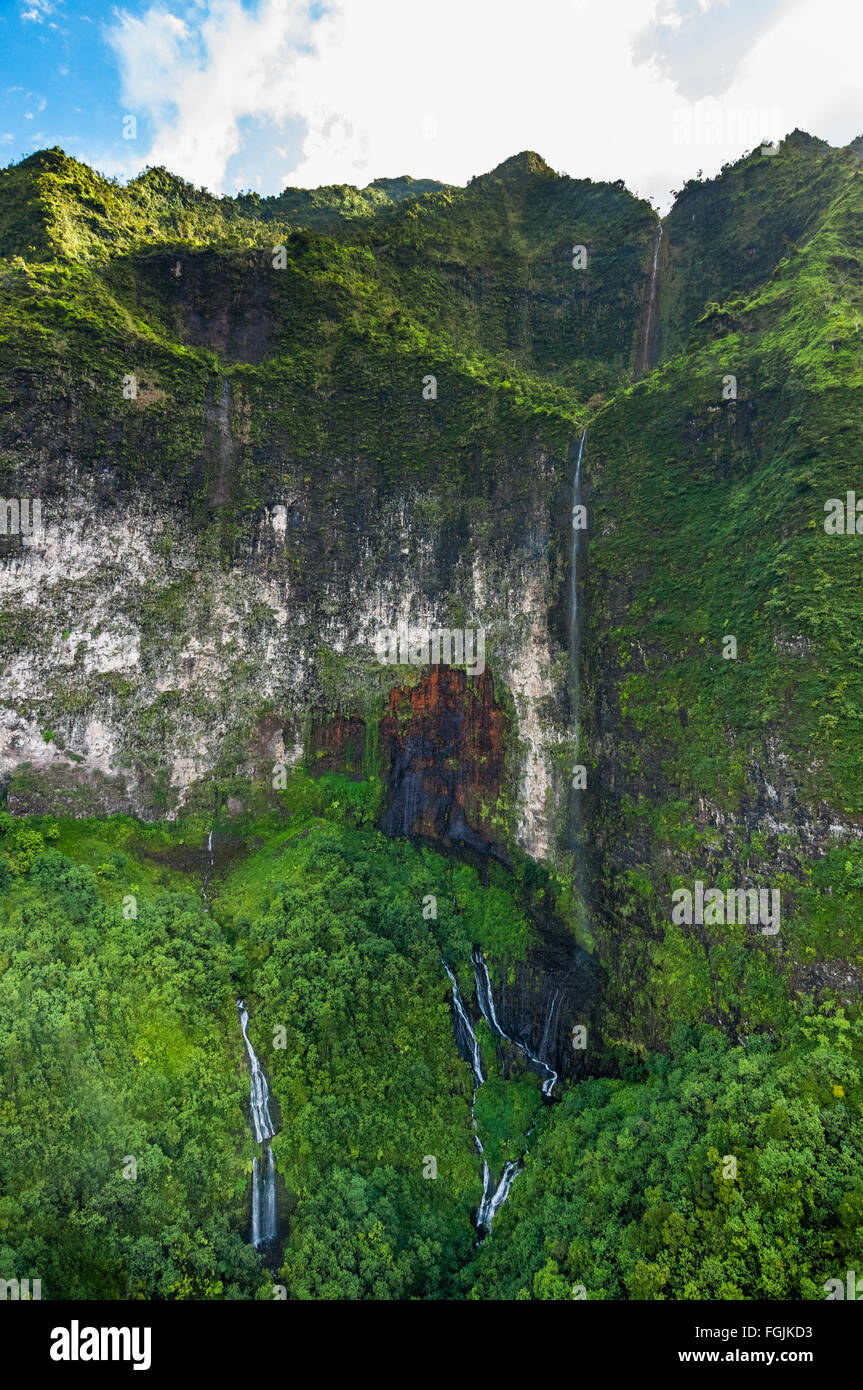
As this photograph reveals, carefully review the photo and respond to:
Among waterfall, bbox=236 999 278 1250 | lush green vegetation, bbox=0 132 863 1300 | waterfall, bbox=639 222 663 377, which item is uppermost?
waterfall, bbox=639 222 663 377

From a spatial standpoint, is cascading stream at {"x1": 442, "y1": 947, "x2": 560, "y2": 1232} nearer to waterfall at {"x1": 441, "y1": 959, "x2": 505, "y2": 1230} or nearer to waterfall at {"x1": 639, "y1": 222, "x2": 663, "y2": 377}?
waterfall at {"x1": 441, "y1": 959, "x2": 505, "y2": 1230}

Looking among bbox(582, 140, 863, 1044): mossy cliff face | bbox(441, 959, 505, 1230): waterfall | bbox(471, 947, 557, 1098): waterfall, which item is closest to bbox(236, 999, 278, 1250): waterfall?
bbox(441, 959, 505, 1230): waterfall

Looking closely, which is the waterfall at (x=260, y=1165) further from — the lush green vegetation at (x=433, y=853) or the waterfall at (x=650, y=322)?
the waterfall at (x=650, y=322)

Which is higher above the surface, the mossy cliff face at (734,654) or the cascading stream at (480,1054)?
the mossy cliff face at (734,654)

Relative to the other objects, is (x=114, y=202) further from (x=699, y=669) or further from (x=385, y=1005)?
(x=385, y=1005)

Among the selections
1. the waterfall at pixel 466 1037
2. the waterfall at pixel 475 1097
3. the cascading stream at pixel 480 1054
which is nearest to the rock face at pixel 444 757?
the cascading stream at pixel 480 1054

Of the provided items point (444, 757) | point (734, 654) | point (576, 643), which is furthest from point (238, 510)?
point (734, 654)
